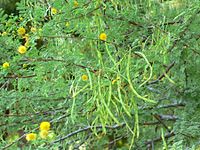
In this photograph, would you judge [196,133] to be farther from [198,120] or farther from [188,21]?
[188,21]

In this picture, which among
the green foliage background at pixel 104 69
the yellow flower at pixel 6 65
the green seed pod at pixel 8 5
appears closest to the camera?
the green foliage background at pixel 104 69

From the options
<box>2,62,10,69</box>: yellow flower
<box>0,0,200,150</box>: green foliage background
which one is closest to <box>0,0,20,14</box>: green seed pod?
<box>0,0,200,150</box>: green foliage background

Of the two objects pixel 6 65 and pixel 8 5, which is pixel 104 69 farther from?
pixel 8 5

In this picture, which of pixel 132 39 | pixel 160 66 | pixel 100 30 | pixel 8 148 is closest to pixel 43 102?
pixel 8 148

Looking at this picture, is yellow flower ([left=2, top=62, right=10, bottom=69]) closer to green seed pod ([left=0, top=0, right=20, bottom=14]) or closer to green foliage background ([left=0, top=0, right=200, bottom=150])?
green foliage background ([left=0, top=0, right=200, bottom=150])

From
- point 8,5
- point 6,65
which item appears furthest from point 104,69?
point 8,5

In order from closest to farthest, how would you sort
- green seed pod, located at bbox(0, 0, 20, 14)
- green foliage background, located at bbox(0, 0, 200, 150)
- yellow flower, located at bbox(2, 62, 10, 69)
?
green foliage background, located at bbox(0, 0, 200, 150), yellow flower, located at bbox(2, 62, 10, 69), green seed pod, located at bbox(0, 0, 20, 14)

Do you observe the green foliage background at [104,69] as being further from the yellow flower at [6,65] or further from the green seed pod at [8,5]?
the green seed pod at [8,5]

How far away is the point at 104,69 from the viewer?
3.40ft

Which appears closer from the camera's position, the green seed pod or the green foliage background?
the green foliage background

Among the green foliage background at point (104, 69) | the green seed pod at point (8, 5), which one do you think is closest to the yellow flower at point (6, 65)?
the green foliage background at point (104, 69)

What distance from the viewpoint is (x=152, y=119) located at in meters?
2.21

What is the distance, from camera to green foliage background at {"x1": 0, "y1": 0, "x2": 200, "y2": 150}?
110 centimetres

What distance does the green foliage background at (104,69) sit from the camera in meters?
1.10
